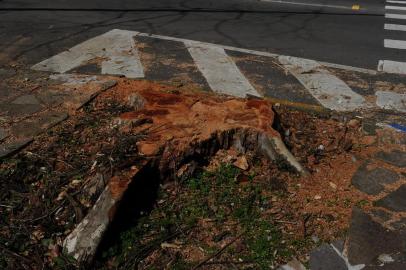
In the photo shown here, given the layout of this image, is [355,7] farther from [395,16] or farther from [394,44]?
[394,44]

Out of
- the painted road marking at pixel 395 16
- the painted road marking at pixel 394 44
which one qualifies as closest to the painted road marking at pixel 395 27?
the painted road marking at pixel 395 16

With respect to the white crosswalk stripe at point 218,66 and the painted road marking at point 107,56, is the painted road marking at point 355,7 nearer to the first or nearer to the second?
the white crosswalk stripe at point 218,66

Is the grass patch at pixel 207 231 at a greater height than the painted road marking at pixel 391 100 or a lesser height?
lesser

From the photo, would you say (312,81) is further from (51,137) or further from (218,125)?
(51,137)

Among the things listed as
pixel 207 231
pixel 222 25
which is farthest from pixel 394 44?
pixel 207 231

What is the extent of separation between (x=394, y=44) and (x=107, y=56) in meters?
5.58

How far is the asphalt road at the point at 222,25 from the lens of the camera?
8.02m

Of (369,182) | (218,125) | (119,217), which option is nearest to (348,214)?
(369,182)

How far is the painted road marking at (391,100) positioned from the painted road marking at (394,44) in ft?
7.87

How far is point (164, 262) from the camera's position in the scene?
338cm

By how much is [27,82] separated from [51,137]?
6.39 ft

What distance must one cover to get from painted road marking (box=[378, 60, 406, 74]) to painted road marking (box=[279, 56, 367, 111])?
1.05 m

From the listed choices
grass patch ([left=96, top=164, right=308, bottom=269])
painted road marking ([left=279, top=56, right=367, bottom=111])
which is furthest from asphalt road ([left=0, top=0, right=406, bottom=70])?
grass patch ([left=96, top=164, right=308, bottom=269])

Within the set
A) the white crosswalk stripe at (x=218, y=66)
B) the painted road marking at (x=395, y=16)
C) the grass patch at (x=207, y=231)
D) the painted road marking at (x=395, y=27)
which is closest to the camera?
the grass patch at (x=207, y=231)
